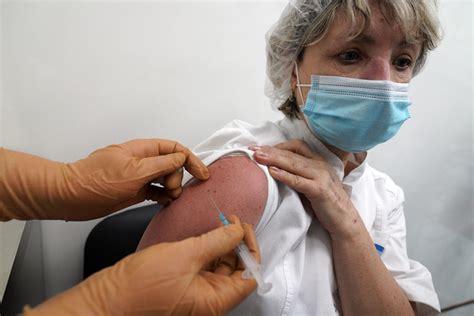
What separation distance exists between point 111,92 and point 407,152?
1.66 m

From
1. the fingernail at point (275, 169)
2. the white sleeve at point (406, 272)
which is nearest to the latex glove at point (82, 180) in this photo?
the fingernail at point (275, 169)

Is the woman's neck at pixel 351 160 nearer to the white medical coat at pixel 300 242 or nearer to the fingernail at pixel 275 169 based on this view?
the white medical coat at pixel 300 242

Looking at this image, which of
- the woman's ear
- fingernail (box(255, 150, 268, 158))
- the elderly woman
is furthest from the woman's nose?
fingernail (box(255, 150, 268, 158))

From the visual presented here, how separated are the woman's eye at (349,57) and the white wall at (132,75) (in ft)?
2.16

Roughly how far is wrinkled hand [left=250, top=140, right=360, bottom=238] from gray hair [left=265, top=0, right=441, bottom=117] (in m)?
0.24

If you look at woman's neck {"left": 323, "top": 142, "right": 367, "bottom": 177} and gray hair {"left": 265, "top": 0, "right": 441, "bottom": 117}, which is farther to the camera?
woman's neck {"left": 323, "top": 142, "right": 367, "bottom": 177}

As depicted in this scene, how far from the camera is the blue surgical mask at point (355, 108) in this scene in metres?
0.79

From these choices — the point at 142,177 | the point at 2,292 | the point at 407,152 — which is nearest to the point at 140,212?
the point at 2,292

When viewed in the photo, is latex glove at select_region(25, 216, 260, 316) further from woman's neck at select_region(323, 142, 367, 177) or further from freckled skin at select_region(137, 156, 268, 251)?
woman's neck at select_region(323, 142, 367, 177)

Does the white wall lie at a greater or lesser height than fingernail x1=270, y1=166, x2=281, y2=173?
greater

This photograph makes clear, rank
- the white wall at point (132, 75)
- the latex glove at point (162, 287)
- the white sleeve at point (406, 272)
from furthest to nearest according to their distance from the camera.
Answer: the white wall at point (132, 75) → the white sleeve at point (406, 272) → the latex glove at point (162, 287)

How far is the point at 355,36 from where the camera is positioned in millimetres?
758

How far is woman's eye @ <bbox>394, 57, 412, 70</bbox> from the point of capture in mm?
845

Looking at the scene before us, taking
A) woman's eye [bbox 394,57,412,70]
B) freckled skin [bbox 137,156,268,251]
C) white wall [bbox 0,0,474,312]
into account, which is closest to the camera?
freckled skin [bbox 137,156,268,251]
